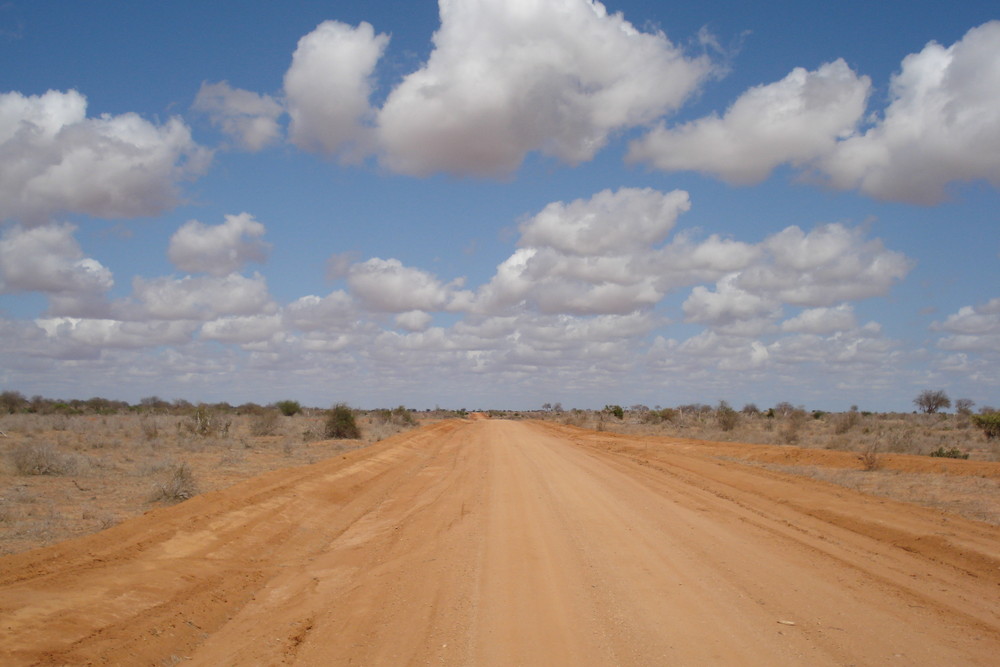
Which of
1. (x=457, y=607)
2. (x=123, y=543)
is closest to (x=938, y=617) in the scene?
(x=457, y=607)

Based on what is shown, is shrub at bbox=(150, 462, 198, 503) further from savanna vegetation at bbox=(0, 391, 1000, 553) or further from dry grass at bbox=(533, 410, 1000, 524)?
dry grass at bbox=(533, 410, 1000, 524)

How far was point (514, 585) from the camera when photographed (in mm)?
8633

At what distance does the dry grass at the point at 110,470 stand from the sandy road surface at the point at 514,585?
1.28m

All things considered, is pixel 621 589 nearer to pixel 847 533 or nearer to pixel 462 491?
pixel 847 533

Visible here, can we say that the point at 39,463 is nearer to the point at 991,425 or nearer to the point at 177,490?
the point at 177,490

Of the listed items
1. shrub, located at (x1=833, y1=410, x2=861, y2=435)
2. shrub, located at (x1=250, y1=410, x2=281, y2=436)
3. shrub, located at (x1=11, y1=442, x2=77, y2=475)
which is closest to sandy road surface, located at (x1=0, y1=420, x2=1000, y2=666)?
shrub, located at (x1=11, y1=442, x2=77, y2=475)

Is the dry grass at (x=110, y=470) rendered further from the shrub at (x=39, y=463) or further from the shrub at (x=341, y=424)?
the shrub at (x=341, y=424)

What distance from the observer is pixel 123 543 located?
10.1m

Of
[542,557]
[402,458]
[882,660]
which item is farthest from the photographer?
[402,458]

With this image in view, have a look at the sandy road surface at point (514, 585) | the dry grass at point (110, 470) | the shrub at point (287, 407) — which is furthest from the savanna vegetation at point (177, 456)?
the shrub at point (287, 407)

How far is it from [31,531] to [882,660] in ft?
40.1

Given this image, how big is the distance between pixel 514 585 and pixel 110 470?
605 inches

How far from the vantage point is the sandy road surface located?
6617 mm

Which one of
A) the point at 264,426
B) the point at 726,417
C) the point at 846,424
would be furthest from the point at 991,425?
the point at 264,426
